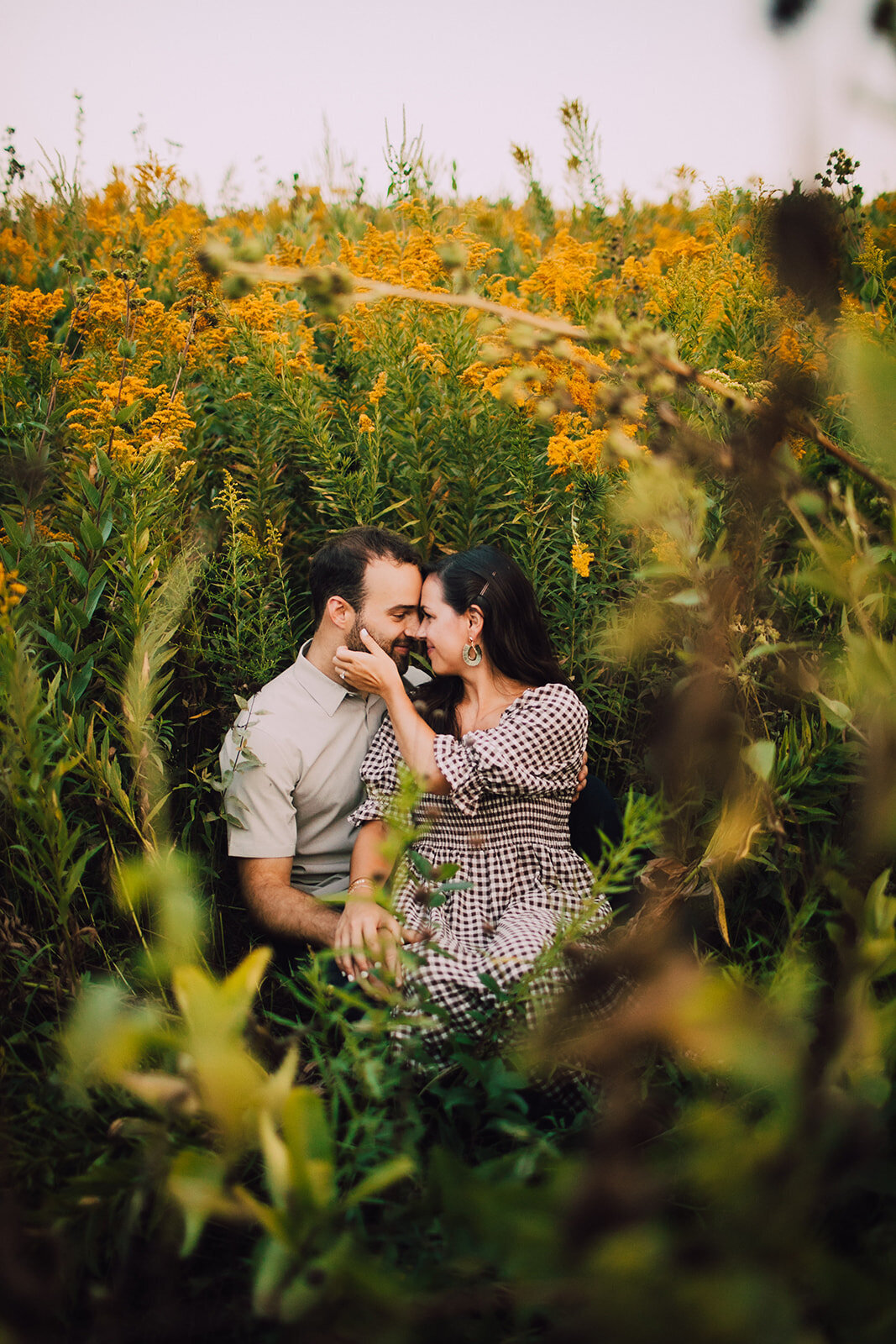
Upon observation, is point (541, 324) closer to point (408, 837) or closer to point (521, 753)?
point (408, 837)

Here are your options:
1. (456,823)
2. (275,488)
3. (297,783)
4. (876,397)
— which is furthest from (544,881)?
(876,397)

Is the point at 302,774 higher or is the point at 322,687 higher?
the point at 322,687

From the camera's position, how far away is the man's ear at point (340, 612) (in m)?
2.32

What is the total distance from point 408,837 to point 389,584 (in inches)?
A: 58.6

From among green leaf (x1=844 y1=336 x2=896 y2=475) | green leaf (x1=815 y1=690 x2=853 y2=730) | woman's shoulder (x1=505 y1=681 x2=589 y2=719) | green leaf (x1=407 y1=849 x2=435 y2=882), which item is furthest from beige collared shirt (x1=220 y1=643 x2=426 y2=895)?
green leaf (x1=844 y1=336 x2=896 y2=475)

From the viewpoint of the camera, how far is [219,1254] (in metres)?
1.16

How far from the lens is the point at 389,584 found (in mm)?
2318

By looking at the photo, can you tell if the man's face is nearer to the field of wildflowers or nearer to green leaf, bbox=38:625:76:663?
the field of wildflowers

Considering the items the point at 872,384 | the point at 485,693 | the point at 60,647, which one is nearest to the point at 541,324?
the point at 872,384

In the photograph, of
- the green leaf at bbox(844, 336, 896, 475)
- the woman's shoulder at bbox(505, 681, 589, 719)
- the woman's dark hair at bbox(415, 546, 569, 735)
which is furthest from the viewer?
the woman's dark hair at bbox(415, 546, 569, 735)

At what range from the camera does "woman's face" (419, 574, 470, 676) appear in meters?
2.23

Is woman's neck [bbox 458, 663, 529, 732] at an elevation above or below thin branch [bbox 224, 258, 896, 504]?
below

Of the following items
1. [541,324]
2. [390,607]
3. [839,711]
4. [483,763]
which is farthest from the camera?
[390,607]

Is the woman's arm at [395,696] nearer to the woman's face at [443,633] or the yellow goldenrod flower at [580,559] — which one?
the woman's face at [443,633]
